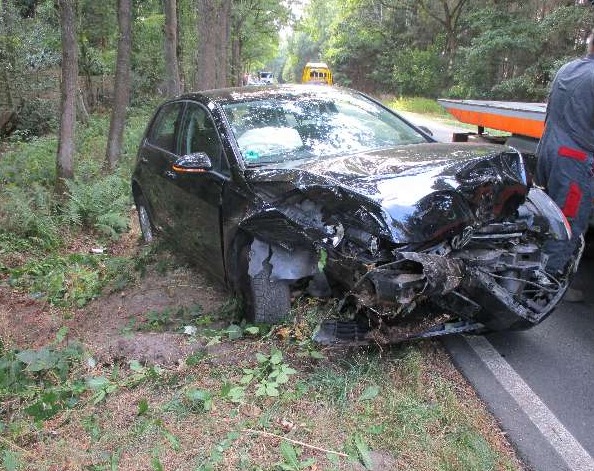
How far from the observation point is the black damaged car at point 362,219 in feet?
10.5

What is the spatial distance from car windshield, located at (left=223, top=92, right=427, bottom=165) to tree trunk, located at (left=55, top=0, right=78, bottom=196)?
197 inches

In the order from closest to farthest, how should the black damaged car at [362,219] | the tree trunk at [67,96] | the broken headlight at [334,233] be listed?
1. the black damaged car at [362,219]
2. the broken headlight at [334,233]
3. the tree trunk at [67,96]

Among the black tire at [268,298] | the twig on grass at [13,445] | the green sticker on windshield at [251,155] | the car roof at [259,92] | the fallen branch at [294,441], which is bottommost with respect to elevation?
the twig on grass at [13,445]

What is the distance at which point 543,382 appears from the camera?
362cm

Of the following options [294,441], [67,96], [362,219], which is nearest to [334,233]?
[362,219]

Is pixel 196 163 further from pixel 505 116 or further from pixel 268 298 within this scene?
pixel 505 116

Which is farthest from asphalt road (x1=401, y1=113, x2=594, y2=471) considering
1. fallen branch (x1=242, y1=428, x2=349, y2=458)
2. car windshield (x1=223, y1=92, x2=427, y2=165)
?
car windshield (x1=223, y1=92, x2=427, y2=165)

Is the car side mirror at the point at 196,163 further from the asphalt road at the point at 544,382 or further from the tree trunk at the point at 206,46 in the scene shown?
the tree trunk at the point at 206,46

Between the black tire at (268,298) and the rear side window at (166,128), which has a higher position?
→ the rear side window at (166,128)

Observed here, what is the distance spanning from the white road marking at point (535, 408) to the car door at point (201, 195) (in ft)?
6.76

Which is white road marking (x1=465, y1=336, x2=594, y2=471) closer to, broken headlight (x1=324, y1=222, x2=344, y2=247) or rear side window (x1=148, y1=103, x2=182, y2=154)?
broken headlight (x1=324, y1=222, x2=344, y2=247)

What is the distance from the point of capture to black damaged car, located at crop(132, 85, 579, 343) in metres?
3.21

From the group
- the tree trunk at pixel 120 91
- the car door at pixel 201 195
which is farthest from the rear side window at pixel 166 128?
the tree trunk at pixel 120 91

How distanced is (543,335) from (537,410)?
1.08 m
